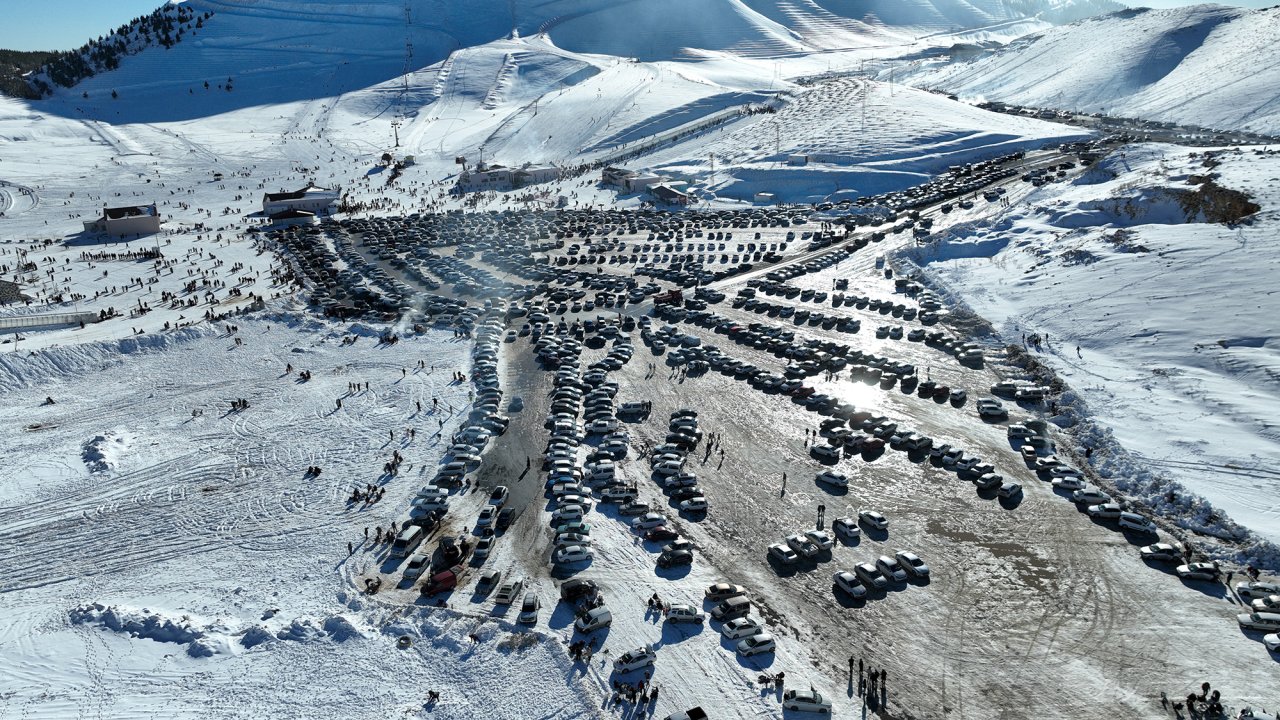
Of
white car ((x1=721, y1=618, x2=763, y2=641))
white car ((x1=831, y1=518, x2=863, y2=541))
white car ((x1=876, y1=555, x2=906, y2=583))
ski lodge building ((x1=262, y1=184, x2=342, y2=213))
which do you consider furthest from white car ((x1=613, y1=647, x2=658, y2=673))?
ski lodge building ((x1=262, y1=184, x2=342, y2=213))

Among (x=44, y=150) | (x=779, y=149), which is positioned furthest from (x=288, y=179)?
(x=779, y=149)

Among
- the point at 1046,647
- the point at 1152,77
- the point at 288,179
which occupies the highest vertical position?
the point at 1152,77

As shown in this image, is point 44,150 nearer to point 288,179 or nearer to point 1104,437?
point 288,179

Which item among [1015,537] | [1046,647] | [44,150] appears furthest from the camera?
[44,150]

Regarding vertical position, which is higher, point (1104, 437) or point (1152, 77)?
point (1152, 77)

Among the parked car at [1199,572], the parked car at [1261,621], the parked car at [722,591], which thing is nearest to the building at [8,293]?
the parked car at [722,591]

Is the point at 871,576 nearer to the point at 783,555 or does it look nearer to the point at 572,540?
the point at 783,555
